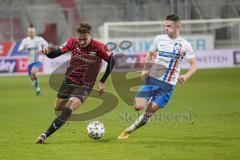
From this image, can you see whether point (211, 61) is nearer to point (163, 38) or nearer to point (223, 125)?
point (223, 125)

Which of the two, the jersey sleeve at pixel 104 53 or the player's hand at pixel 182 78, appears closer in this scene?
the player's hand at pixel 182 78

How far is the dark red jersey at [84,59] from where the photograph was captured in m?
11.9

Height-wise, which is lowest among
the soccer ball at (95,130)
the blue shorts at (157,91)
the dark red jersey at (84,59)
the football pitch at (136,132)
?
the football pitch at (136,132)

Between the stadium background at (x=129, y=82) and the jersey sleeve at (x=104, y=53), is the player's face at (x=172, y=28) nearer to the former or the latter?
the jersey sleeve at (x=104, y=53)

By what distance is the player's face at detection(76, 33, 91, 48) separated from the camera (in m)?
11.4

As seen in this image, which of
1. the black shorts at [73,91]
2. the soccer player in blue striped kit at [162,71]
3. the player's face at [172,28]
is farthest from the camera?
the soccer player in blue striped kit at [162,71]

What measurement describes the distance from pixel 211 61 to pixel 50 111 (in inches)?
748

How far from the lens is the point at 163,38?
12055mm

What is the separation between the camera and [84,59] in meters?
11.9

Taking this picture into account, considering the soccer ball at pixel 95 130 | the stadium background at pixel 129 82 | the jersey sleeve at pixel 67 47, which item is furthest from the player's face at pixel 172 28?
the soccer ball at pixel 95 130

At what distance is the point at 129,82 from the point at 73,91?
22.4ft

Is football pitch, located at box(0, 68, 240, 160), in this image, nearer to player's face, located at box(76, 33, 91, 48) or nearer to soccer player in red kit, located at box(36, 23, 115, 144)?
soccer player in red kit, located at box(36, 23, 115, 144)

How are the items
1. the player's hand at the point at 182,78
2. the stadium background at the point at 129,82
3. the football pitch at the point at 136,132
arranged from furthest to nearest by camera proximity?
1. the player's hand at the point at 182,78
2. the stadium background at the point at 129,82
3. the football pitch at the point at 136,132

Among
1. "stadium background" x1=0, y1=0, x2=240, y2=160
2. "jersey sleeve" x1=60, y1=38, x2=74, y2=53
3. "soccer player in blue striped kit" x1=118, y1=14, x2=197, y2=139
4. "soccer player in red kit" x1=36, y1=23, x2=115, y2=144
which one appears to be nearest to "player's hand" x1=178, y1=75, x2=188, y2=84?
"soccer player in blue striped kit" x1=118, y1=14, x2=197, y2=139
